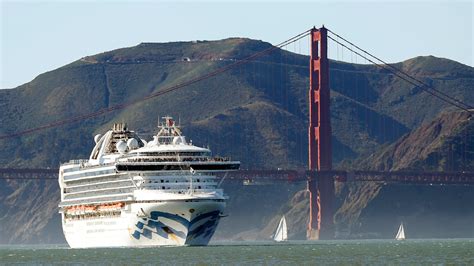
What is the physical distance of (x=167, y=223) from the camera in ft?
423

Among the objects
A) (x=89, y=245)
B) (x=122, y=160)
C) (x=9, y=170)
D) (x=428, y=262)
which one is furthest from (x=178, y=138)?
(x=9, y=170)

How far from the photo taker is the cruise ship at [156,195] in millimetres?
128875

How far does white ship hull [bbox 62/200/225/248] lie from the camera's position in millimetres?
128500

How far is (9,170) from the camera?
19362cm

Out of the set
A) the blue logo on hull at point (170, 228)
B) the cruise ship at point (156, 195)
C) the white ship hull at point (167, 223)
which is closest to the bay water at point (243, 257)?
the white ship hull at point (167, 223)

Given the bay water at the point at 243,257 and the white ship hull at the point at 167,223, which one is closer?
the bay water at the point at 243,257

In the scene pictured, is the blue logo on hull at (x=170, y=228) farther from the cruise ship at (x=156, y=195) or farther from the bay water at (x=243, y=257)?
the bay water at (x=243, y=257)

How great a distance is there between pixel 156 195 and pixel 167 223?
2620mm

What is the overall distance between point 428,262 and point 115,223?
35804 mm

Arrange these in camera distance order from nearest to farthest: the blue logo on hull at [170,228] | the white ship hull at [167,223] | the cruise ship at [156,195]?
the white ship hull at [167,223] → the blue logo on hull at [170,228] → the cruise ship at [156,195]

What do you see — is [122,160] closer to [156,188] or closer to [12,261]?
[156,188]

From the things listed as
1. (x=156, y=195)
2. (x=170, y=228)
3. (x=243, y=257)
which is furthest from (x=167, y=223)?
(x=243, y=257)

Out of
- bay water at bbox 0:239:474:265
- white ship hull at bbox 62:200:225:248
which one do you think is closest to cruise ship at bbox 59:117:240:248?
white ship hull at bbox 62:200:225:248

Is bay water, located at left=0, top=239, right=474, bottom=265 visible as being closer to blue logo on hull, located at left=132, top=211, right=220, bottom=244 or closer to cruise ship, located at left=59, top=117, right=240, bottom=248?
blue logo on hull, located at left=132, top=211, right=220, bottom=244
